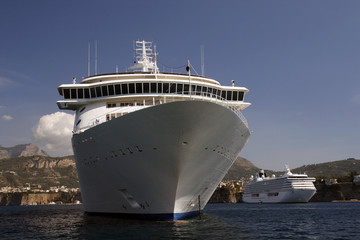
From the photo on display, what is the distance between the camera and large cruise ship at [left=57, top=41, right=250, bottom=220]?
15.7 metres

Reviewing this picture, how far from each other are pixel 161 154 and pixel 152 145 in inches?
23.7

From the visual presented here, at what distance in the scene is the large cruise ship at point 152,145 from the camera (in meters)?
15.7

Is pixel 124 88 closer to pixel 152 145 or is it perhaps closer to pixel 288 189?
pixel 152 145

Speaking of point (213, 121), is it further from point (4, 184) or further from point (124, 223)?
point (4, 184)

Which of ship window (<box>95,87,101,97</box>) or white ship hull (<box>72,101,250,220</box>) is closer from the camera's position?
white ship hull (<box>72,101,250,220</box>)

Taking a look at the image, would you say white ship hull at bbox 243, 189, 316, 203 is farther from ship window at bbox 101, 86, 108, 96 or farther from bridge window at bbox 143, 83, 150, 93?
ship window at bbox 101, 86, 108, 96

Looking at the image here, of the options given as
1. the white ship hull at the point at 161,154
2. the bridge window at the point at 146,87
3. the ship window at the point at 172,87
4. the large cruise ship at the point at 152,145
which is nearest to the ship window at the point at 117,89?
the large cruise ship at the point at 152,145

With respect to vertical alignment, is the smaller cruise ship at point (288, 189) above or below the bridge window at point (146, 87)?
below

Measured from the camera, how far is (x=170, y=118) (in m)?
15.3

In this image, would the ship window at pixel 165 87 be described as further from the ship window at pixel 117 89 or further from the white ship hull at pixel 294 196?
the white ship hull at pixel 294 196

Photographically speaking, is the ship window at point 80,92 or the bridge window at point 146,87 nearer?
the bridge window at point 146,87

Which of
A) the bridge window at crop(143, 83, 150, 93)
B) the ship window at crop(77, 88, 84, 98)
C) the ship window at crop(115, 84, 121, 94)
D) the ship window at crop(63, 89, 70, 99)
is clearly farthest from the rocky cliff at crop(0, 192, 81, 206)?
the bridge window at crop(143, 83, 150, 93)

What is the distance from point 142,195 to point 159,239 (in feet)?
13.7

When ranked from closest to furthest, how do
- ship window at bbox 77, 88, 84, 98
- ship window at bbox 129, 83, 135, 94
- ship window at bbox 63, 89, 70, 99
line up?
ship window at bbox 129, 83, 135, 94 → ship window at bbox 77, 88, 84, 98 → ship window at bbox 63, 89, 70, 99
